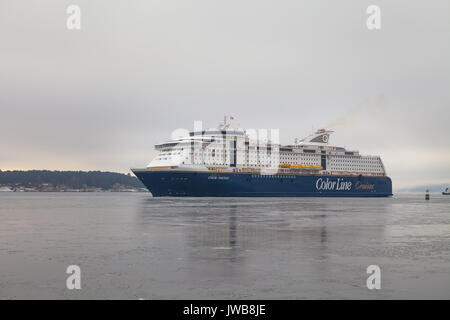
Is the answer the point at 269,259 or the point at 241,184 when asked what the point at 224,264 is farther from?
the point at 241,184

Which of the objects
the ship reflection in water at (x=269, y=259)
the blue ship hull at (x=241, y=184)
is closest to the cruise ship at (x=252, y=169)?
the blue ship hull at (x=241, y=184)

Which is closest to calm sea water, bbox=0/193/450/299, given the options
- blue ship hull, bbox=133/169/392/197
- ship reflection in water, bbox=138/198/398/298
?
ship reflection in water, bbox=138/198/398/298

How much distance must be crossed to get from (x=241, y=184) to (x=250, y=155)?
24.7ft

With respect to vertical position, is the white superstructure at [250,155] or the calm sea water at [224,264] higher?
the white superstructure at [250,155]

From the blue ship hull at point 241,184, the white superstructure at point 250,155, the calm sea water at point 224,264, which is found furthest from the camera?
the white superstructure at point 250,155

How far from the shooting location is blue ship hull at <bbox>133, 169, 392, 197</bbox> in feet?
229

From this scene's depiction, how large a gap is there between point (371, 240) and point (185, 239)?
278 inches

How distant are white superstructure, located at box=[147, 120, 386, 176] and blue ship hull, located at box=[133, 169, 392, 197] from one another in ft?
4.58

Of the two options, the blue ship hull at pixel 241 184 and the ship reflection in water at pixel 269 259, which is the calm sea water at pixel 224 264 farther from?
the blue ship hull at pixel 241 184

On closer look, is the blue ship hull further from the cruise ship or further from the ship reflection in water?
the ship reflection in water

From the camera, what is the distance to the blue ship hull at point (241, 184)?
6975 centimetres

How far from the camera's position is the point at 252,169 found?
252ft
